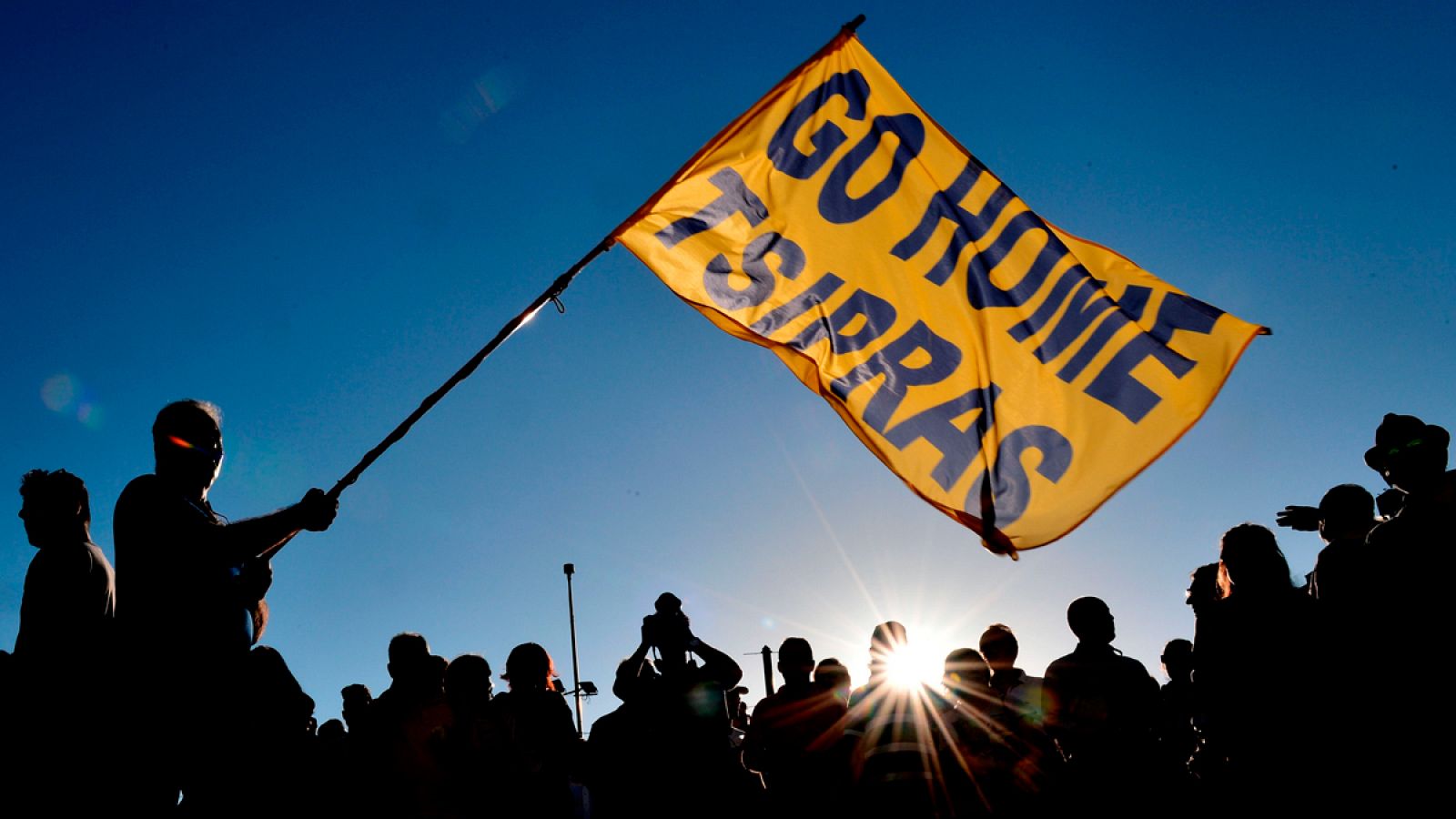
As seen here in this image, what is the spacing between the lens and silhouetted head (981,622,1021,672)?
223 inches

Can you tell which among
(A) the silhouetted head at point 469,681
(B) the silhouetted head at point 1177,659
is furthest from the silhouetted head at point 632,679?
(B) the silhouetted head at point 1177,659

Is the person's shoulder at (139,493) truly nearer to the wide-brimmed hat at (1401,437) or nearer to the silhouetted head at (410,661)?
the silhouetted head at (410,661)

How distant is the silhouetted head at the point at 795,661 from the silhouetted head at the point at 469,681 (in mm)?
2012

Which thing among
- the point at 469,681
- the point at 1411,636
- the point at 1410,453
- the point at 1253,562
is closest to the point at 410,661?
the point at 469,681

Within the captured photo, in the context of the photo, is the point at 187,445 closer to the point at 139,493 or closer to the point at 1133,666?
the point at 139,493

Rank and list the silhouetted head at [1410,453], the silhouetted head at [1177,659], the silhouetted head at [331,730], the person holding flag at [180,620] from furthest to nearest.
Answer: the silhouetted head at [331,730]
the silhouetted head at [1177,659]
the silhouetted head at [1410,453]
the person holding flag at [180,620]

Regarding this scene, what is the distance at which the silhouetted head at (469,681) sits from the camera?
472 centimetres

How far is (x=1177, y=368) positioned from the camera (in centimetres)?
456

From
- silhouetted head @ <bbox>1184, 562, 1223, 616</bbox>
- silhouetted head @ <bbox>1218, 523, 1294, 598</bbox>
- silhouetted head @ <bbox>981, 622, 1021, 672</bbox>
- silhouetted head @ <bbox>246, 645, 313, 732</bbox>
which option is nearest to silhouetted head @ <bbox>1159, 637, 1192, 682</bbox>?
silhouetted head @ <bbox>1184, 562, 1223, 616</bbox>

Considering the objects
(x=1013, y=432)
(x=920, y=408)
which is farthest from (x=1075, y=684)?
(x=920, y=408)

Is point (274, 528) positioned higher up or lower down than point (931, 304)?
lower down

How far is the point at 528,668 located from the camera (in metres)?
5.36

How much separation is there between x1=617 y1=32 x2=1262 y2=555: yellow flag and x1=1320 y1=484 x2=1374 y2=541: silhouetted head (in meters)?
1.17

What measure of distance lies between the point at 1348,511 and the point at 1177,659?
7.84ft
